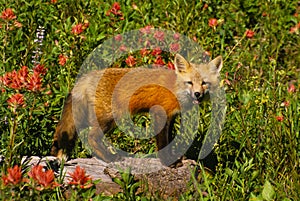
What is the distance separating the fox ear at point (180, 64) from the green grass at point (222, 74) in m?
0.45

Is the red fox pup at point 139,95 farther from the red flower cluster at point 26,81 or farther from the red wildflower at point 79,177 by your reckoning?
the red wildflower at point 79,177

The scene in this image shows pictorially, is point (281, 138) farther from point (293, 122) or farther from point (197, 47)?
point (197, 47)

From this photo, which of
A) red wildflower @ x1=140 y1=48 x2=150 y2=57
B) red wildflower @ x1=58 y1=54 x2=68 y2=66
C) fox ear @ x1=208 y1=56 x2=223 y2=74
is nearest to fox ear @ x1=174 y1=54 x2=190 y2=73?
fox ear @ x1=208 y1=56 x2=223 y2=74

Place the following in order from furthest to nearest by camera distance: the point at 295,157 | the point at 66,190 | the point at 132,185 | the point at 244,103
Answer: the point at 244,103 → the point at 295,157 → the point at 66,190 → the point at 132,185

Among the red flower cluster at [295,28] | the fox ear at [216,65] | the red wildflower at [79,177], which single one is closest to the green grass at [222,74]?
the red flower cluster at [295,28]

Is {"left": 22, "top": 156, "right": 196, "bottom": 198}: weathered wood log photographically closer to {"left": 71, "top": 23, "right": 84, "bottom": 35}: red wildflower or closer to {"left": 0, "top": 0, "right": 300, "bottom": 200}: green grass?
{"left": 0, "top": 0, "right": 300, "bottom": 200}: green grass

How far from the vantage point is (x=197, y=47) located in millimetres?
6535

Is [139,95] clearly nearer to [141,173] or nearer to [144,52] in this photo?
[144,52]

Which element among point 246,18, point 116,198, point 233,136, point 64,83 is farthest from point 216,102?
point 246,18

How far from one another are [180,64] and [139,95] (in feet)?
1.69

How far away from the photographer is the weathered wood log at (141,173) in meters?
4.42

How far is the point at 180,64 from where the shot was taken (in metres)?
5.72

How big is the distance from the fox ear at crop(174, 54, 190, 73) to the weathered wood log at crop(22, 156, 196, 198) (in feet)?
3.09

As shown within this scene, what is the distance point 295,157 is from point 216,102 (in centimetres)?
120
